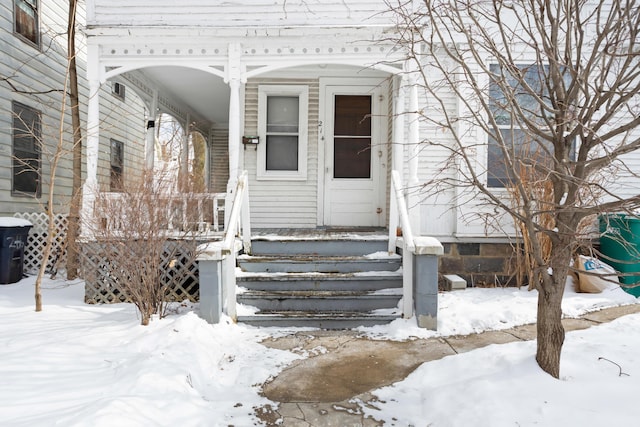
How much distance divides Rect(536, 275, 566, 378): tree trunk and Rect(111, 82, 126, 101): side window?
10725 millimetres

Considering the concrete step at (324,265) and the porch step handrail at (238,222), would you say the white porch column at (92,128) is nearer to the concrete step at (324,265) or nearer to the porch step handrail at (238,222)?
the porch step handrail at (238,222)

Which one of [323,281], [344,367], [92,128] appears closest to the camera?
[344,367]

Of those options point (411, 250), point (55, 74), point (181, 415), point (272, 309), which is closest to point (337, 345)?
point (272, 309)

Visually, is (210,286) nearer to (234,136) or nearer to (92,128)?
(234,136)

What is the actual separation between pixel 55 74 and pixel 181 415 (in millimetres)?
8737

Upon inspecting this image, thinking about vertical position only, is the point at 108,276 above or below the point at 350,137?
below

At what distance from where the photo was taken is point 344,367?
325cm

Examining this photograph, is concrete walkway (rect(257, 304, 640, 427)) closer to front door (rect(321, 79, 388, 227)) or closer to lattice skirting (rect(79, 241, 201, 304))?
lattice skirting (rect(79, 241, 201, 304))

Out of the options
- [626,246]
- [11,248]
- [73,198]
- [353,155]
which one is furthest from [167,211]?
[626,246]

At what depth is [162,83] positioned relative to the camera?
7.49 m

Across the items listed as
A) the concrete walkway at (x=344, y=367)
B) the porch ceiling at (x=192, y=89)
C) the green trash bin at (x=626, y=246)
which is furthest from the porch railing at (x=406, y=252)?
the porch ceiling at (x=192, y=89)

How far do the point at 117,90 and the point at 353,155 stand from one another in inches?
285

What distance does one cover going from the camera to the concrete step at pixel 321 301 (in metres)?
4.40

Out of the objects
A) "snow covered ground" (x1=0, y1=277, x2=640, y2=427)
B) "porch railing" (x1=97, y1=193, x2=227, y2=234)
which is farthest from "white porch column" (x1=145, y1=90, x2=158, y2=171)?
"snow covered ground" (x1=0, y1=277, x2=640, y2=427)
